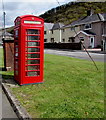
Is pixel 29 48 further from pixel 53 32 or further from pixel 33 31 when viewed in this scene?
pixel 53 32

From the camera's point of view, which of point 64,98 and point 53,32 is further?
point 53,32

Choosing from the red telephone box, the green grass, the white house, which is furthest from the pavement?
the white house

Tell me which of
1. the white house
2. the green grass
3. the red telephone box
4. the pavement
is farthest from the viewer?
the white house

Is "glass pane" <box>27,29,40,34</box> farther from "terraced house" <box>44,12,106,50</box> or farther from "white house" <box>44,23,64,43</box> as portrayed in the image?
"white house" <box>44,23,64,43</box>

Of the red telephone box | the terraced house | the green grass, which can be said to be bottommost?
the green grass

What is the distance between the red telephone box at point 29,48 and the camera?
5859 mm

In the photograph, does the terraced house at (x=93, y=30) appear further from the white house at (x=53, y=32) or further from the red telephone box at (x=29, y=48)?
the red telephone box at (x=29, y=48)

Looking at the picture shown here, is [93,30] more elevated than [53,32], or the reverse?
[53,32]

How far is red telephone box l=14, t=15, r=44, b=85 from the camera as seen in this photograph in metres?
5.86

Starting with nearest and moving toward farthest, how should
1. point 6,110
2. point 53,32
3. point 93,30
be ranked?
point 6,110
point 93,30
point 53,32

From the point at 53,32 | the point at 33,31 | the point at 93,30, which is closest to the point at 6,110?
the point at 33,31

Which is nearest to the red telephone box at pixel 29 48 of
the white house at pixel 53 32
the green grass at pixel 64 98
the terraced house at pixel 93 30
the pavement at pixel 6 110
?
the green grass at pixel 64 98

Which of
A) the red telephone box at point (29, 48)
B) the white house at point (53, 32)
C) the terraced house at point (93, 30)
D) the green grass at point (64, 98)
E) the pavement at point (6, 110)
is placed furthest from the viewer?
the white house at point (53, 32)

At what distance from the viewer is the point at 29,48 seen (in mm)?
6051
